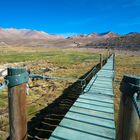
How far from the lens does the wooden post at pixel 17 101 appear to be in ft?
12.0

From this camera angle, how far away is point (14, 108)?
12.3 feet

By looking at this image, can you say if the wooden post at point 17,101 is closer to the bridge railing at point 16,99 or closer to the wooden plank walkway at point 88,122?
the bridge railing at point 16,99

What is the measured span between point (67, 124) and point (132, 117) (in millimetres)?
3483

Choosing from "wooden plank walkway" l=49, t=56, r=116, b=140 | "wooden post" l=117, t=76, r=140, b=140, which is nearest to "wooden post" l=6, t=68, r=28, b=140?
"wooden plank walkway" l=49, t=56, r=116, b=140

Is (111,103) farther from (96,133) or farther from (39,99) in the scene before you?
(39,99)

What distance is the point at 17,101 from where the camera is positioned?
12.3 ft

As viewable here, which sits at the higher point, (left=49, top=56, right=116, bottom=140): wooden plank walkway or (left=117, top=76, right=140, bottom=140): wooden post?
(left=117, top=76, right=140, bottom=140): wooden post

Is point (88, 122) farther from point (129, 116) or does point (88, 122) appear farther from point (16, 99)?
point (129, 116)

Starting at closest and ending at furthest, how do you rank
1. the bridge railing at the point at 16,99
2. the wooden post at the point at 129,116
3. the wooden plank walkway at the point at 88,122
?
the wooden post at the point at 129,116 → the bridge railing at the point at 16,99 → the wooden plank walkway at the point at 88,122

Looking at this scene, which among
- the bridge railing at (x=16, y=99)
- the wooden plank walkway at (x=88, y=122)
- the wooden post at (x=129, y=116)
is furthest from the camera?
the wooden plank walkway at (x=88, y=122)

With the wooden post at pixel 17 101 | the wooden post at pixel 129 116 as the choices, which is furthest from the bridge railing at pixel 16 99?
the wooden post at pixel 129 116

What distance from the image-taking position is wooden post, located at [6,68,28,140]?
3.66 metres

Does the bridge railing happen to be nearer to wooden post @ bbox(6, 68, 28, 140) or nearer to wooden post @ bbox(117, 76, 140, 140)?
wooden post @ bbox(6, 68, 28, 140)

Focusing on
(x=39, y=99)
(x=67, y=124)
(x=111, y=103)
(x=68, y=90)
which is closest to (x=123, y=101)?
(x=67, y=124)
